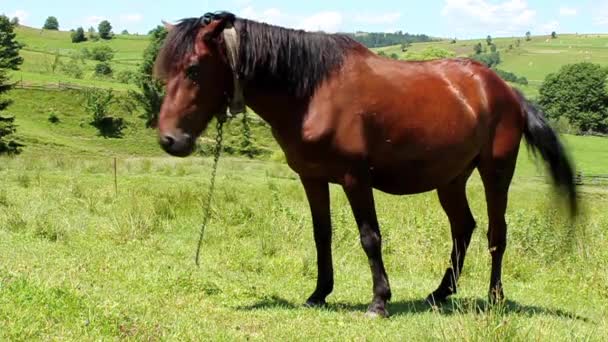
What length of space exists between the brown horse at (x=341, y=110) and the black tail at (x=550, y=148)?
0.41m

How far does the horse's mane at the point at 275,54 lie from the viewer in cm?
524

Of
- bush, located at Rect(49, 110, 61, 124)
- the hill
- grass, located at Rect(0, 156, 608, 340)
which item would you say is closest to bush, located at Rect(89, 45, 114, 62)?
the hill

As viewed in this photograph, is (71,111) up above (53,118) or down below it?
above

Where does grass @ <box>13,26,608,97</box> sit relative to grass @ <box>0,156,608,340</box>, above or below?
below

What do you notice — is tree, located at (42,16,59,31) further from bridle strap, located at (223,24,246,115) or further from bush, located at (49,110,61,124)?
bridle strap, located at (223,24,246,115)

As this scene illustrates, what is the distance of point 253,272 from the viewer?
7.94 meters

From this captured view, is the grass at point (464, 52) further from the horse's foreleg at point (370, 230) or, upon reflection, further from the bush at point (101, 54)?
the horse's foreleg at point (370, 230)

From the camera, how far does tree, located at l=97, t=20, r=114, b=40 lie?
13550cm

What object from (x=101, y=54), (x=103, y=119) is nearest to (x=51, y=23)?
(x=101, y=54)

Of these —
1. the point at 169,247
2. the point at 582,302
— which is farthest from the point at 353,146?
the point at 169,247

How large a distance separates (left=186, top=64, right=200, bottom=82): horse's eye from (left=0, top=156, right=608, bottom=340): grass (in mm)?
1883

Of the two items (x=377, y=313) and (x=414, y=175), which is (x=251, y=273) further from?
(x=414, y=175)

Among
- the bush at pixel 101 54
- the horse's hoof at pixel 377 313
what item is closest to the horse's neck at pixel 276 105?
the horse's hoof at pixel 377 313

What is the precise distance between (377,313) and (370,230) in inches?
28.4
